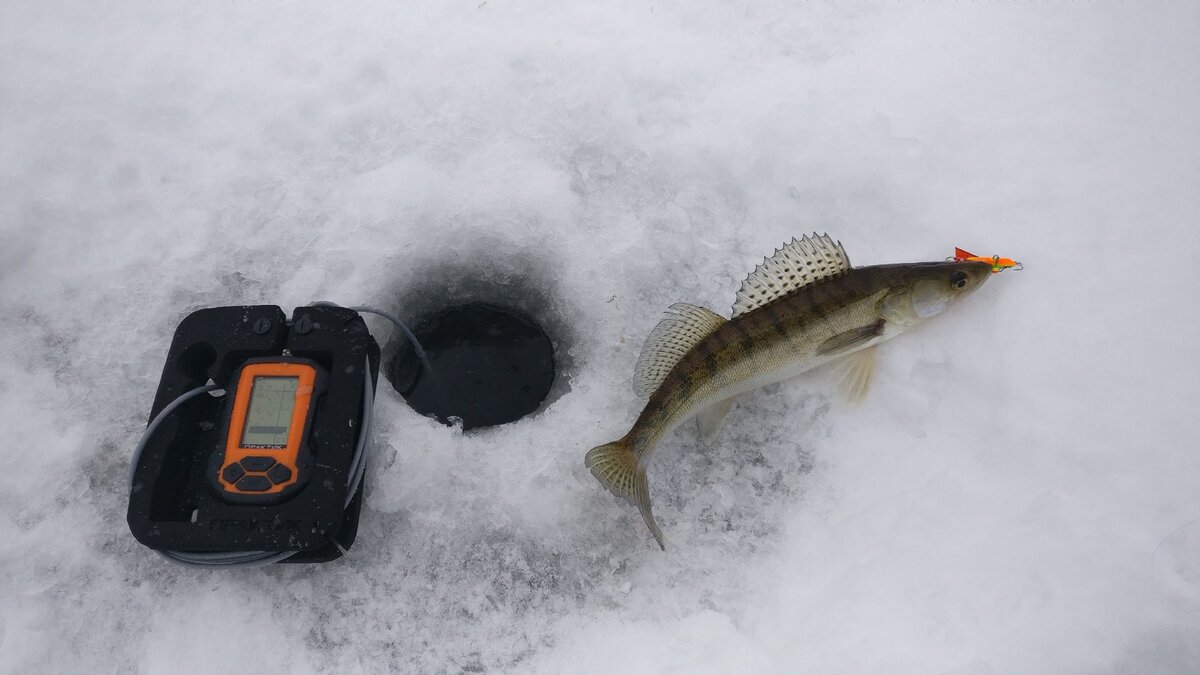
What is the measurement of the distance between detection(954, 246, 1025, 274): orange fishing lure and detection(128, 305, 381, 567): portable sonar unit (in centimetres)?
A: 261

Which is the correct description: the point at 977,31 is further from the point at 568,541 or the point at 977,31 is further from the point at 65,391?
the point at 65,391

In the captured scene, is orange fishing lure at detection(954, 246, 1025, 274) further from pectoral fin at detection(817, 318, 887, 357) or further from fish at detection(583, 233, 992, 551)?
pectoral fin at detection(817, 318, 887, 357)

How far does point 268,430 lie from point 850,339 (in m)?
2.35

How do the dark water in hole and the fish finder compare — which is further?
the dark water in hole

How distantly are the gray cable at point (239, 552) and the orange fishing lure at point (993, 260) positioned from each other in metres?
2.61

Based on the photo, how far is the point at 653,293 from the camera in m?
3.22

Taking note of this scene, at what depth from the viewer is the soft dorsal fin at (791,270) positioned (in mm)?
2889

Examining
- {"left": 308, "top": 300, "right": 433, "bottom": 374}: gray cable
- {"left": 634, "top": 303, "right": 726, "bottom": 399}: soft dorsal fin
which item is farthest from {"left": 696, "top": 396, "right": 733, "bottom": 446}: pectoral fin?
{"left": 308, "top": 300, "right": 433, "bottom": 374}: gray cable

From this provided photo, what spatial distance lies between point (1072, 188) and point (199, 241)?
420 centimetres

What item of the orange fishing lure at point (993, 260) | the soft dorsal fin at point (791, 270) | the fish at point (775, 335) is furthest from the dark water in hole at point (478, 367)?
the orange fishing lure at point (993, 260)

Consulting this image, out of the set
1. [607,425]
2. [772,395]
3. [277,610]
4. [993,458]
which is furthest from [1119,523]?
[277,610]

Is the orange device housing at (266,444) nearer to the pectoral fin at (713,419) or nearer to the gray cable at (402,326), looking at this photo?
the gray cable at (402,326)

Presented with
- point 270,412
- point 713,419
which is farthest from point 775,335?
point 270,412

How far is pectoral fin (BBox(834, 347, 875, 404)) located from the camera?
2.95 meters
